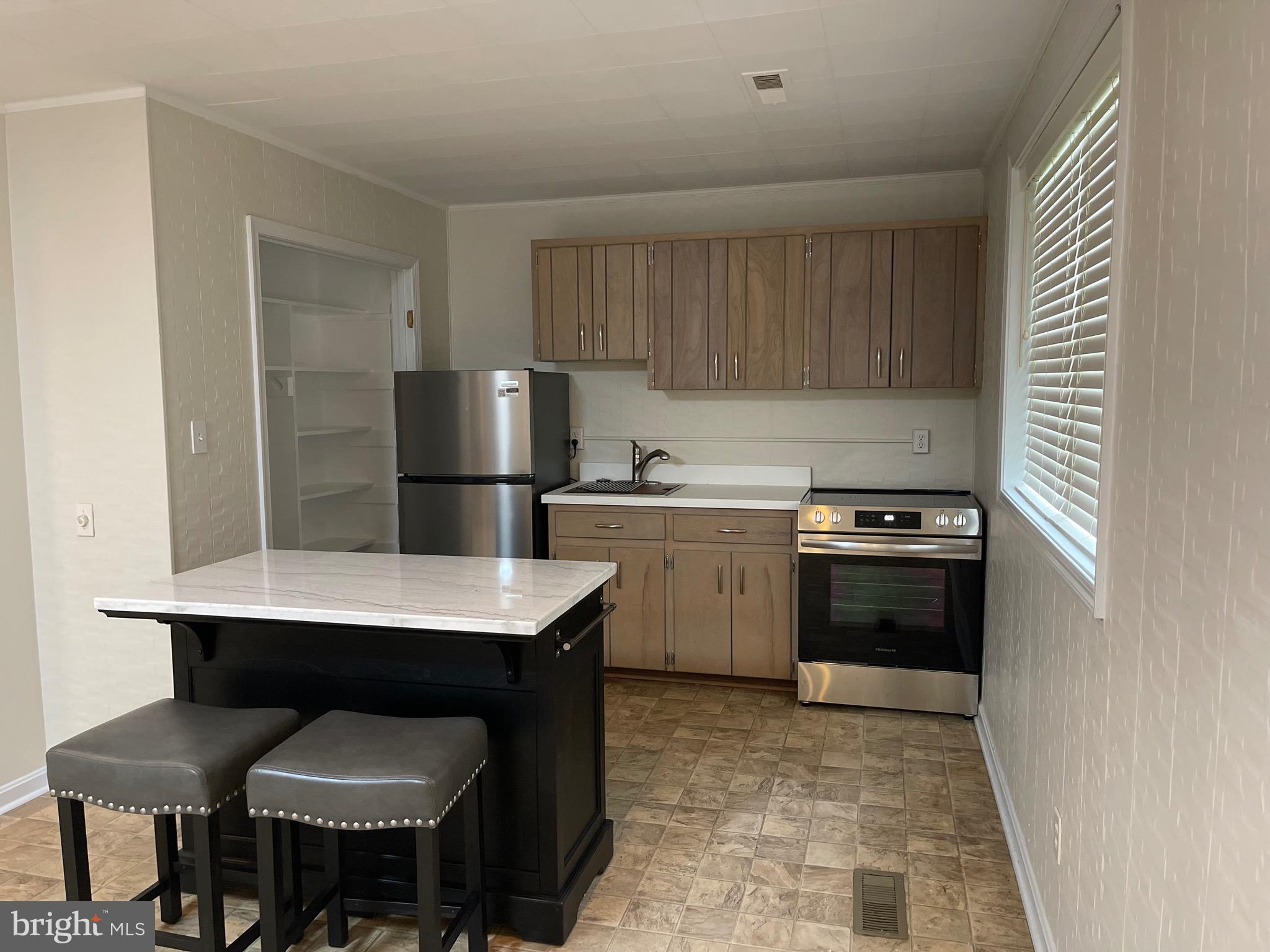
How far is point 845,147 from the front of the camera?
3.92 metres

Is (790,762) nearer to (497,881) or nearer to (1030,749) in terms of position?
(1030,749)

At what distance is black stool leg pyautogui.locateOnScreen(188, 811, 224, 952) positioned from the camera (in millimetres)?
2055

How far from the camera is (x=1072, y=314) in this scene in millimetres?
2379

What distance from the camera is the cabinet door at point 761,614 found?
13.7ft

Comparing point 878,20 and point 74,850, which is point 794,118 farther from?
point 74,850

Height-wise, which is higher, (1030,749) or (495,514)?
(495,514)

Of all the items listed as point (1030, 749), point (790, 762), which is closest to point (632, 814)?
point (790, 762)

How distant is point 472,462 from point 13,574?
187cm

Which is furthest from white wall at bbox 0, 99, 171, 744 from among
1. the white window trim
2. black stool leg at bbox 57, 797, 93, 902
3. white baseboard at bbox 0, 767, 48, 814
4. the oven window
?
the white window trim

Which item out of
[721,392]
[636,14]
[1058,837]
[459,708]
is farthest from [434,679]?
[721,392]

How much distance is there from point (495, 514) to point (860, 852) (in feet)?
7.64

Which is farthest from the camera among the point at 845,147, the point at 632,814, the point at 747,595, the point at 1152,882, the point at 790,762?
the point at 747,595

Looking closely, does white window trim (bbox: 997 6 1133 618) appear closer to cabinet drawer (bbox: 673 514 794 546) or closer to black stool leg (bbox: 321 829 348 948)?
cabinet drawer (bbox: 673 514 794 546)

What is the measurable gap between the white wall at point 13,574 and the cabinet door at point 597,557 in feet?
7.06
